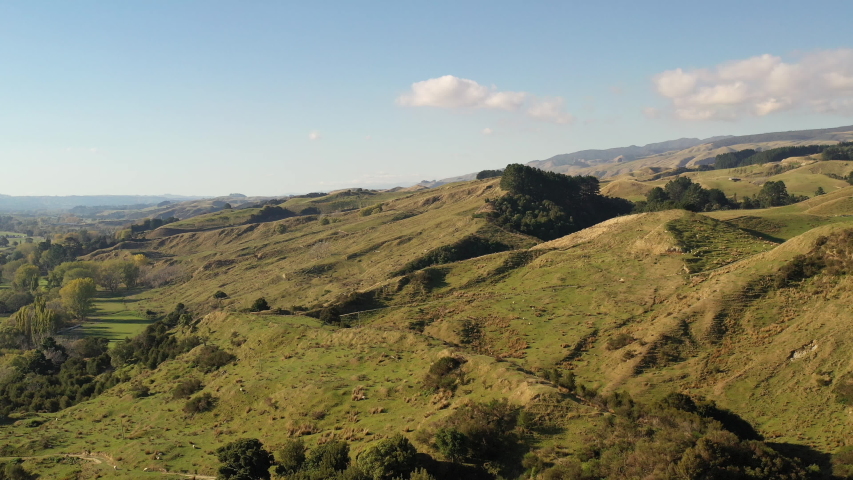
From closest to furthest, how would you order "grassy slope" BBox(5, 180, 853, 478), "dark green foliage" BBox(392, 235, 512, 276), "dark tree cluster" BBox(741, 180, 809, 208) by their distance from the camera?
1. "grassy slope" BBox(5, 180, 853, 478)
2. "dark green foliage" BBox(392, 235, 512, 276)
3. "dark tree cluster" BBox(741, 180, 809, 208)

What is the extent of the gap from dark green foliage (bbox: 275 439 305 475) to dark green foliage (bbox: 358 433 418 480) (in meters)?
5.16

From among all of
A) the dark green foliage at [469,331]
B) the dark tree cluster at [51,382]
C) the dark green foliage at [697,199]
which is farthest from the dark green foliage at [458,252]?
the dark tree cluster at [51,382]

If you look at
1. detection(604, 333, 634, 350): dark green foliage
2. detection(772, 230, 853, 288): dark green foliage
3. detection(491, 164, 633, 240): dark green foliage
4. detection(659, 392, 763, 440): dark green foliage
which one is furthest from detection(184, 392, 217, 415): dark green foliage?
detection(491, 164, 633, 240): dark green foliage

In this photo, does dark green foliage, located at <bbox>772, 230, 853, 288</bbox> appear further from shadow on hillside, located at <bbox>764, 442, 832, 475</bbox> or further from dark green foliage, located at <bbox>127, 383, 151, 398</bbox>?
dark green foliage, located at <bbox>127, 383, 151, 398</bbox>

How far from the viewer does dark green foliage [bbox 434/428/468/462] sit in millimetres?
24656

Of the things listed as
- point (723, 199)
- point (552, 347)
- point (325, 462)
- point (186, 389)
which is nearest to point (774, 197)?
point (723, 199)

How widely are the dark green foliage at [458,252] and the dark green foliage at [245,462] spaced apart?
6648cm

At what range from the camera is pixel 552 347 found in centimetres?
4562

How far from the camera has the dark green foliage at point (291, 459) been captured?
90.4ft

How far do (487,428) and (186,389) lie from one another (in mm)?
32801

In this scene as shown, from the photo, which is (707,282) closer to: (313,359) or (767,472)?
(767,472)

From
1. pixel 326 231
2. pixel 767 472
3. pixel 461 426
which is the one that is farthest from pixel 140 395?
pixel 326 231

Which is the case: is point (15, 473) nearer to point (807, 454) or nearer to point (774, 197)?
point (807, 454)

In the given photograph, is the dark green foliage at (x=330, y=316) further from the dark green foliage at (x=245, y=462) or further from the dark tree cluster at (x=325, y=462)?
the dark green foliage at (x=245, y=462)
